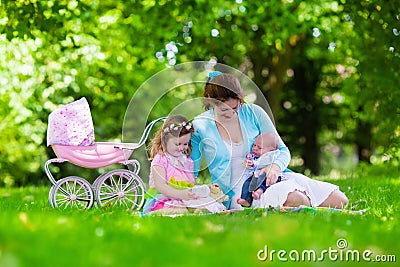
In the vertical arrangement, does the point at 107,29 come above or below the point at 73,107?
above

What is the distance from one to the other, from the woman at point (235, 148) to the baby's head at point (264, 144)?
0.05m

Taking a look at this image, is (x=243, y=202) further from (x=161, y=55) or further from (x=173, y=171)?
(x=161, y=55)

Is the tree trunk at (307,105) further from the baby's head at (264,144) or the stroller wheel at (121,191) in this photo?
the stroller wheel at (121,191)

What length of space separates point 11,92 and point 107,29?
1.94 metres

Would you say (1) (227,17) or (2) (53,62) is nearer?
(2) (53,62)

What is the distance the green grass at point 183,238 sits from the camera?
2488 millimetres

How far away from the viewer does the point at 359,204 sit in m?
4.96

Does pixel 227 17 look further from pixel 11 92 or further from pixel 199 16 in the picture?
pixel 11 92

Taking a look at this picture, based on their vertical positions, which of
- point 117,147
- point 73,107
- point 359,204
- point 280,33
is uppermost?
point 280,33

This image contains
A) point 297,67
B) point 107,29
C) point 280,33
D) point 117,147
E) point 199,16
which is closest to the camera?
point 117,147

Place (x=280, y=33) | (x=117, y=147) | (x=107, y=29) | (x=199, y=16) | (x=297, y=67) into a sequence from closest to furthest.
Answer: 1. (x=117, y=147)
2. (x=199, y=16)
3. (x=280, y=33)
4. (x=107, y=29)
5. (x=297, y=67)

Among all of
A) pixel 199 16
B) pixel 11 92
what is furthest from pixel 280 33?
pixel 11 92

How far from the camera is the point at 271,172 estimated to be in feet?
15.2

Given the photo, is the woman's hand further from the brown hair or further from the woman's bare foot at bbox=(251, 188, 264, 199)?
the brown hair
